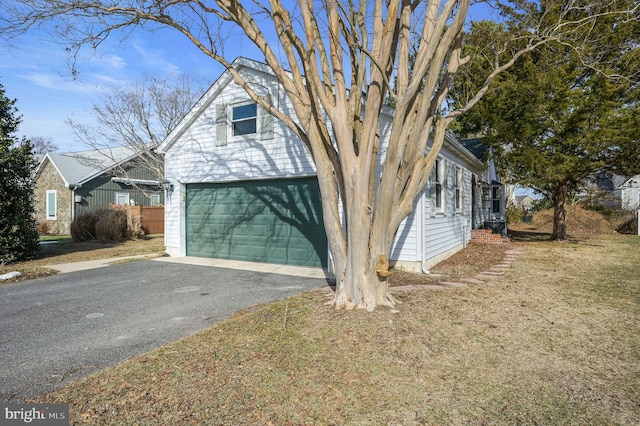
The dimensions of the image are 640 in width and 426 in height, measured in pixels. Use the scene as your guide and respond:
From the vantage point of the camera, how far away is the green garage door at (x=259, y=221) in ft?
30.1

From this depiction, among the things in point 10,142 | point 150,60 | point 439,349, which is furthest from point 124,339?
point 10,142

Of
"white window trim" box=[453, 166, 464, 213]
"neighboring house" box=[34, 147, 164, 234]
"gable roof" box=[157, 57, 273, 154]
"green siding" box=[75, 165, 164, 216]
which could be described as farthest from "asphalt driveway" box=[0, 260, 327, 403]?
"green siding" box=[75, 165, 164, 216]

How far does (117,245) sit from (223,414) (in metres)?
14.5

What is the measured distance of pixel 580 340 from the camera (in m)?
4.17

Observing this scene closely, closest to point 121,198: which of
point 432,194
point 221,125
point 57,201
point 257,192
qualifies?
point 57,201

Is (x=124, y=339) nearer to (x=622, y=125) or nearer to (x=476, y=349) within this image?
(x=476, y=349)

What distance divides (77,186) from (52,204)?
3.25 m

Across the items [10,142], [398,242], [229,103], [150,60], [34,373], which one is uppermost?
[150,60]

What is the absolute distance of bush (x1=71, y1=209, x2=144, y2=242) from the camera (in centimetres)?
1617

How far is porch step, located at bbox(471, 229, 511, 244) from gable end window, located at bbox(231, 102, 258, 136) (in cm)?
947

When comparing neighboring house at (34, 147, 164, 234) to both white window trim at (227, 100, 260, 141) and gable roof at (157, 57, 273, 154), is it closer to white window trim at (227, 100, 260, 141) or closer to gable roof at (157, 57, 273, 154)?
gable roof at (157, 57, 273, 154)

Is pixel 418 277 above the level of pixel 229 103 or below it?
below

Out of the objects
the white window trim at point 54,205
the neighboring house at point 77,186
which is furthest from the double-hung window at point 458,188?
the white window trim at point 54,205

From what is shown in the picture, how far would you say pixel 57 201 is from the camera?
23094 millimetres
